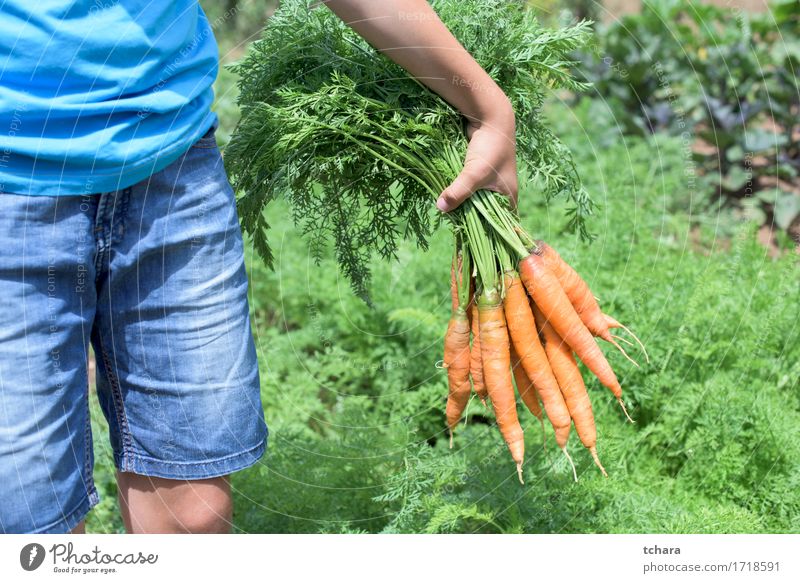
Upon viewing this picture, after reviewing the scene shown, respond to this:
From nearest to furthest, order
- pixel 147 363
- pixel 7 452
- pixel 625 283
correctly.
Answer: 1. pixel 7 452
2. pixel 147 363
3. pixel 625 283

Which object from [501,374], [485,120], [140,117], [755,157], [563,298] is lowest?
[755,157]

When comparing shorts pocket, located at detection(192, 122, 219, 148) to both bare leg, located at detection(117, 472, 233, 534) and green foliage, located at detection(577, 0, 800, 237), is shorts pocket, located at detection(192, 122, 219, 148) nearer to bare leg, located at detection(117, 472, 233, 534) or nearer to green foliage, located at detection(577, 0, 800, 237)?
bare leg, located at detection(117, 472, 233, 534)

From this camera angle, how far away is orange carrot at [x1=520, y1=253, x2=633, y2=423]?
1.78 m

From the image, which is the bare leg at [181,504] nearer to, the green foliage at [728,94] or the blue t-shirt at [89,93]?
the blue t-shirt at [89,93]

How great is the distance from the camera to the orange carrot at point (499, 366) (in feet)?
5.85

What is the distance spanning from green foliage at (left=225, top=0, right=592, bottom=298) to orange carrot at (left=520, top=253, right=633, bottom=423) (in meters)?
0.19

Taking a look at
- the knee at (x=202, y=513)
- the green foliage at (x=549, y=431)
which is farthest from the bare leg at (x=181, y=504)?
the green foliage at (x=549, y=431)

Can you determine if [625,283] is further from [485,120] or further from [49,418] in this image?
[49,418]

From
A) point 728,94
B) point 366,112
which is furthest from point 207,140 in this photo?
point 728,94

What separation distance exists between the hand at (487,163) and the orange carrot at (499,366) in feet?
0.78

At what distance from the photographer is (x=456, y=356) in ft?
6.19

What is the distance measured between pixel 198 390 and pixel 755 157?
3.40m

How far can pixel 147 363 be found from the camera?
154 cm
